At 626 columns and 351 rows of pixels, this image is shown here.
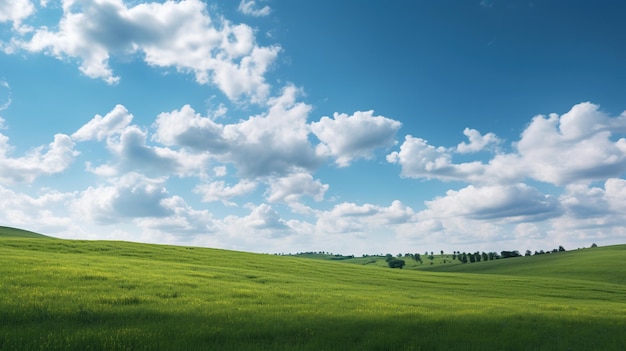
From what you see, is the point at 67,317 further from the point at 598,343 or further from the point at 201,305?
the point at 598,343

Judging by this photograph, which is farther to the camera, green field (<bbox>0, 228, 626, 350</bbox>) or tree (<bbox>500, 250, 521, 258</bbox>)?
tree (<bbox>500, 250, 521, 258</bbox>)

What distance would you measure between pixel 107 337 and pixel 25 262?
23223mm

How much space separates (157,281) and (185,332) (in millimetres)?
14089

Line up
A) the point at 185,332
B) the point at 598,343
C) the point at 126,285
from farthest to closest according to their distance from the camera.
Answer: the point at 126,285 → the point at 598,343 → the point at 185,332

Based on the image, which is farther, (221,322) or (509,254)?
(509,254)

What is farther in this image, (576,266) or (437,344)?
(576,266)

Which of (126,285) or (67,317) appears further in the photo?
(126,285)

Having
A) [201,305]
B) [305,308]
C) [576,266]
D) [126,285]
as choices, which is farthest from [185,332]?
[576,266]

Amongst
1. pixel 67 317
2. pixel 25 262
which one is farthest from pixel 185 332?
pixel 25 262

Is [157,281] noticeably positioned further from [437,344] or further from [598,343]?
[598,343]

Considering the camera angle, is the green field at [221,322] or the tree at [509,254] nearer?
the green field at [221,322]

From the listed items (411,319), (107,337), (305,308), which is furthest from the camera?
(305,308)

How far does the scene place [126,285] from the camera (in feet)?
74.6

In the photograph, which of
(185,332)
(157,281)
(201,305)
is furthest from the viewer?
(157,281)
